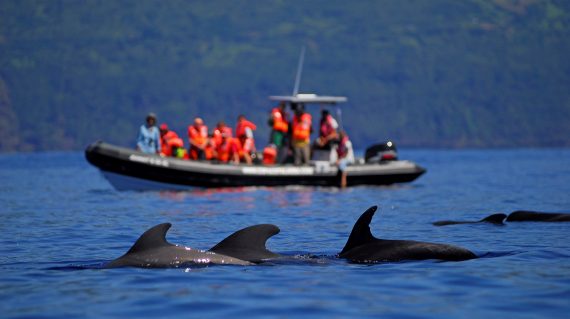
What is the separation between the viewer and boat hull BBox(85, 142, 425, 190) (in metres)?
28.2

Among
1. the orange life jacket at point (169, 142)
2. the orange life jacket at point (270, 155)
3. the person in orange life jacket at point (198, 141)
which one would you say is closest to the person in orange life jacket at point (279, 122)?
the orange life jacket at point (270, 155)

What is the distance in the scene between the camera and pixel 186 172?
2834 centimetres

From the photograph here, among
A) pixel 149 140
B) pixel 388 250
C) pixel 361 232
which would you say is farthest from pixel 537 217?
pixel 149 140

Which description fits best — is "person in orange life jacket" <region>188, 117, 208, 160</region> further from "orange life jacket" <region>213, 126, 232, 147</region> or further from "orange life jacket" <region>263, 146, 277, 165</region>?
"orange life jacket" <region>263, 146, 277, 165</region>

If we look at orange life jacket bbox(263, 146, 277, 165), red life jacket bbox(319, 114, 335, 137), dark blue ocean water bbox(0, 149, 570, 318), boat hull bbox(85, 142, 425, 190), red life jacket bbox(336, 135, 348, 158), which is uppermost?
red life jacket bbox(319, 114, 335, 137)

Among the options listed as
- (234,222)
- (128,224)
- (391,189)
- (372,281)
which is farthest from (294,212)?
(372,281)

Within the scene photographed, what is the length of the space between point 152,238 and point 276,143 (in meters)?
19.6

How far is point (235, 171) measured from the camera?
28734 millimetres

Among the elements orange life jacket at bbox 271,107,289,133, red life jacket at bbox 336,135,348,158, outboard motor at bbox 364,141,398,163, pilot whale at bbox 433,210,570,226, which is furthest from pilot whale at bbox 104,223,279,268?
outboard motor at bbox 364,141,398,163

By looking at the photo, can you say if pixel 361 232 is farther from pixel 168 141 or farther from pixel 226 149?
pixel 168 141

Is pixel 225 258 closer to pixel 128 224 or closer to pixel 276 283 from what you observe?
pixel 276 283

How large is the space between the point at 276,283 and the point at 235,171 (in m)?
18.0

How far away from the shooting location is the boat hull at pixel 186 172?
28.2 metres

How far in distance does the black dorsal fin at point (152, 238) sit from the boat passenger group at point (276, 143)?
706 inches
